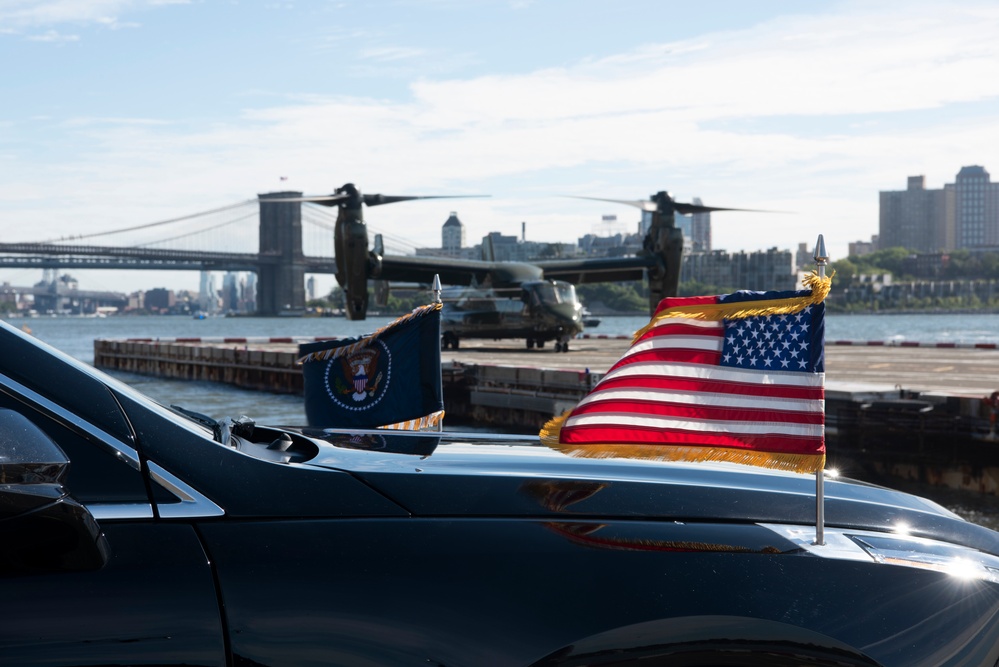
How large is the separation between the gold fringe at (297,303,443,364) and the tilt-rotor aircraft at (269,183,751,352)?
28.7 m

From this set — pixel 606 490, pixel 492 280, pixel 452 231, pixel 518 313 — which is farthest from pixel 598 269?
pixel 452 231

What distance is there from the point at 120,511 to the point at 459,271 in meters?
35.7

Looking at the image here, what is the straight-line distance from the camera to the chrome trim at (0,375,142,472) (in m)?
1.84

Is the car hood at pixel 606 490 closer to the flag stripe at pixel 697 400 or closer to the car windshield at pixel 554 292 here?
the flag stripe at pixel 697 400

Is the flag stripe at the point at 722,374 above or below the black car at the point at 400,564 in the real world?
above

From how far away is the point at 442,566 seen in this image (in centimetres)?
187

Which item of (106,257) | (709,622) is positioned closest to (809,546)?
(709,622)

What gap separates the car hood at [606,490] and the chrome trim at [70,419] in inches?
16.3

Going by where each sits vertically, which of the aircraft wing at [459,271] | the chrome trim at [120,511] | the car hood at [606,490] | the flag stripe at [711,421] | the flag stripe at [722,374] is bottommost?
the car hood at [606,490]

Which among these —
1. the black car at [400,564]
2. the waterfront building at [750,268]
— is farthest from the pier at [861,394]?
the waterfront building at [750,268]

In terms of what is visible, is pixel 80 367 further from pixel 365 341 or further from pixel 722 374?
pixel 365 341

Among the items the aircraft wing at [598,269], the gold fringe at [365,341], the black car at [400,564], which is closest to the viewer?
the black car at [400,564]

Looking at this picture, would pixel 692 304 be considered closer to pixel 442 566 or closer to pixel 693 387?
pixel 693 387

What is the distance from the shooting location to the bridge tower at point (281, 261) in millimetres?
94562
